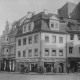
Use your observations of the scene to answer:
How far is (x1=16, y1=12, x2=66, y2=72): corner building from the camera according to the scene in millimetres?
48447

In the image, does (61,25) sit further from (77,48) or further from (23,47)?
(23,47)

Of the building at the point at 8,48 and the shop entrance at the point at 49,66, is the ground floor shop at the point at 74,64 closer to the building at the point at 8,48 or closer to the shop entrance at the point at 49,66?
the shop entrance at the point at 49,66

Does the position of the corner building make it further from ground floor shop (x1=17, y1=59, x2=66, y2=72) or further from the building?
the building

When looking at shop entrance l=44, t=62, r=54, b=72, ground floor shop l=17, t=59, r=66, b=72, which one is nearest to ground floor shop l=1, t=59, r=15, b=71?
ground floor shop l=17, t=59, r=66, b=72

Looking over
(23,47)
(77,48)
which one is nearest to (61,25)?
(77,48)

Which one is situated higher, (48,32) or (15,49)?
(48,32)

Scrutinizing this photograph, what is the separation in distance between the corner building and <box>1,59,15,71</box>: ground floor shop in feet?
25.8

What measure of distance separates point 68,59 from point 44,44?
6.93m

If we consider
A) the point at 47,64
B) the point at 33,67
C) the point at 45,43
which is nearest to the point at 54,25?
the point at 45,43

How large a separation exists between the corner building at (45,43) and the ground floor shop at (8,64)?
785 cm

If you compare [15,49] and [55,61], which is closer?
[55,61]

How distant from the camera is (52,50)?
162 feet

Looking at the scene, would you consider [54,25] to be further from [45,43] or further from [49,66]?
[49,66]

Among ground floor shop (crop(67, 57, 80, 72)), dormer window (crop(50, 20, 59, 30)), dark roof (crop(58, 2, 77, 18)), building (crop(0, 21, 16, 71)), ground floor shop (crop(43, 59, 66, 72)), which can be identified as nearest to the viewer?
ground floor shop (crop(43, 59, 66, 72))
